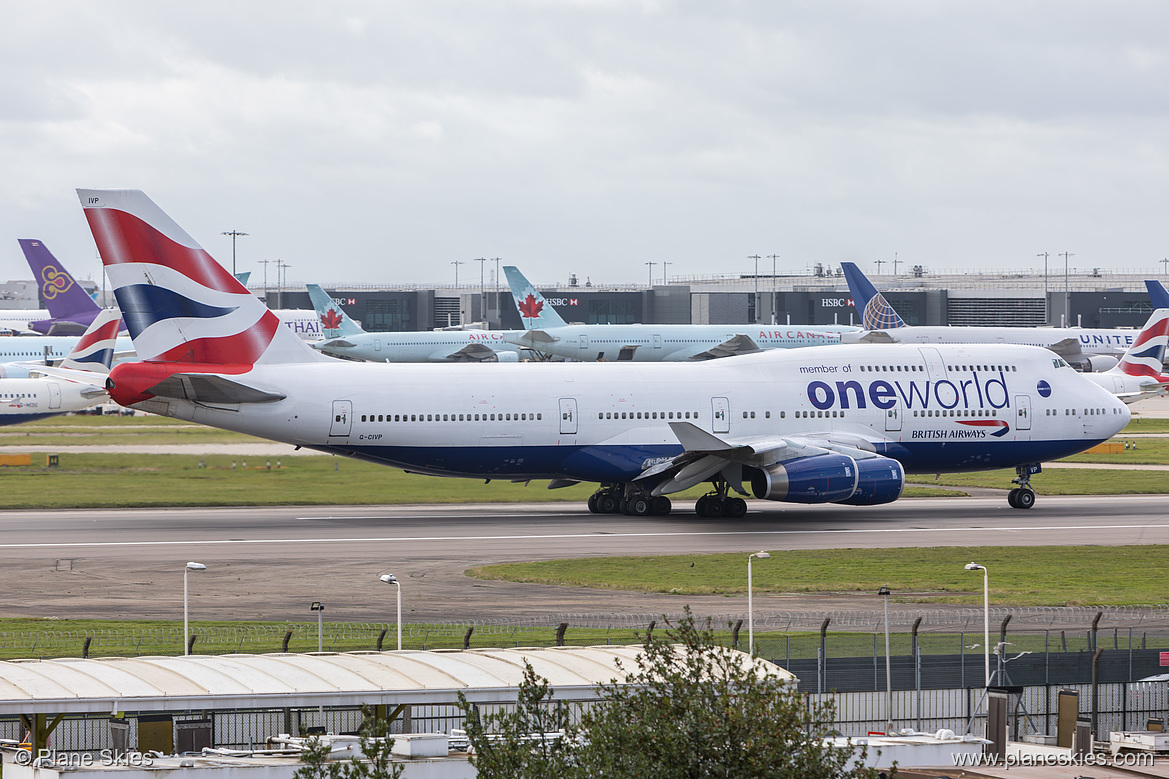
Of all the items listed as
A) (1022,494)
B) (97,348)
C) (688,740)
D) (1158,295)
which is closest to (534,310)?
(1158,295)

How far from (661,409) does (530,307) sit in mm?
93325

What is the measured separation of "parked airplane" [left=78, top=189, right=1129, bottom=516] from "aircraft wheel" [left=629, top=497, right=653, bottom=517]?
7 cm

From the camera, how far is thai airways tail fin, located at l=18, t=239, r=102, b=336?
133875 mm

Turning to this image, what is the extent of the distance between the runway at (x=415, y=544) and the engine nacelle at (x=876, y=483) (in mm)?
1076

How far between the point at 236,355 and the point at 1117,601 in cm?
2594

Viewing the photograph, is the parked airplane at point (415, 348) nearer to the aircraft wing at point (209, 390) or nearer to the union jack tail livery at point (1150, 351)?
the union jack tail livery at point (1150, 351)

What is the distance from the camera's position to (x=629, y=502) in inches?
1922

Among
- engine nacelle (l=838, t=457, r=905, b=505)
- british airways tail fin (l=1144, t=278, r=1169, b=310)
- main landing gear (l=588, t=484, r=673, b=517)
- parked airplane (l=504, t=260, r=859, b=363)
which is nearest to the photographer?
engine nacelle (l=838, t=457, r=905, b=505)

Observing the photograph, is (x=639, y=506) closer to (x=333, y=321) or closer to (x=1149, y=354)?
(x=1149, y=354)

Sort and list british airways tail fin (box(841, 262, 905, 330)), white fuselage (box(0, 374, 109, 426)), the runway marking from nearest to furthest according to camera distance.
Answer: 1. the runway marking
2. white fuselage (box(0, 374, 109, 426))
3. british airways tail fin (box(841, 262, 905, 330))

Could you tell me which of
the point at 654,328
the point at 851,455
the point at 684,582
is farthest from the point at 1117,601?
the point at 654,328

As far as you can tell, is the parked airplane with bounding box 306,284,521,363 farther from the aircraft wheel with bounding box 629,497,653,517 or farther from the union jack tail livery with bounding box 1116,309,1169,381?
the aircraft wheel with bounding box 629,497,653,517

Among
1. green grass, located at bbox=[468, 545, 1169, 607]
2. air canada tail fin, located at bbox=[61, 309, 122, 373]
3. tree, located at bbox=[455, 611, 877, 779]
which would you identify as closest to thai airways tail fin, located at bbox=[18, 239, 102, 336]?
air canada tail fin, located at bbox=[61, 309, 122, 373]

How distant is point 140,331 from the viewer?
4350 cm
